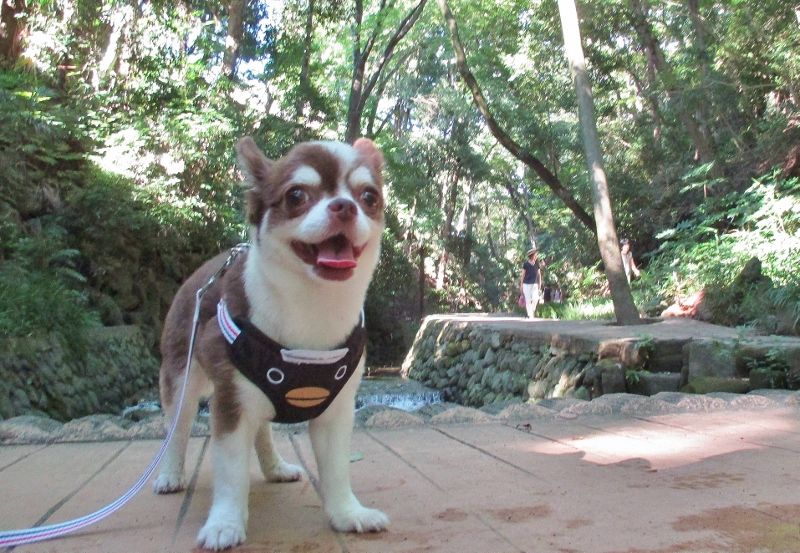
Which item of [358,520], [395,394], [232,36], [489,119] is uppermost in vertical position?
[232,36]

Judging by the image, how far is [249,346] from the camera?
8.48 ft

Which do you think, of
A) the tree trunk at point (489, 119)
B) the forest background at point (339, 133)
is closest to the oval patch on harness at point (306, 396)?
the forest background at point (339, 133)

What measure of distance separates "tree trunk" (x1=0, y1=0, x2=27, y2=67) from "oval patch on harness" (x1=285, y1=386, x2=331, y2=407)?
1654 cm

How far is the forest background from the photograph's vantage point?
1418 cm

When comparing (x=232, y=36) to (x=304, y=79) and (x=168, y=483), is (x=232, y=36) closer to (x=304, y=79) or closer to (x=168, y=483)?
(x=304, y=79)

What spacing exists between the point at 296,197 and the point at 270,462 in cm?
147

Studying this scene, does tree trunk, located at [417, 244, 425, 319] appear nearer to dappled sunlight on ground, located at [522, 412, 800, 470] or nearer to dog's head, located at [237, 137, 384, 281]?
dappled sunlight on ground, located at [522, 412, 800, 470]

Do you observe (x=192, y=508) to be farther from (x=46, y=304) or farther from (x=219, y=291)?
(x=46, y=304)

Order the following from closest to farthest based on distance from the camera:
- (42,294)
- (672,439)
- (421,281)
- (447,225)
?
(672,439)
(42,294)
(421,281)
(447,225)

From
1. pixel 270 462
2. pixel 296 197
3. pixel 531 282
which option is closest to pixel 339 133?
pixel 531 282

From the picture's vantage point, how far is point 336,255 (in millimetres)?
2527

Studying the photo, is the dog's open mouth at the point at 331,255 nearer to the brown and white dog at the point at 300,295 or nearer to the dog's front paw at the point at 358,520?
the brown and white dog at the point at 300,295

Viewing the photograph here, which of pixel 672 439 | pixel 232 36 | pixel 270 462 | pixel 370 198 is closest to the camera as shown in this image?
pixel 370 198

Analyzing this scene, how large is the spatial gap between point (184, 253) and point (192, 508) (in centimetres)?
1608
